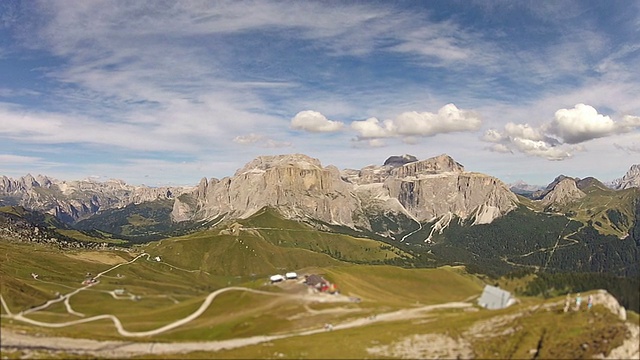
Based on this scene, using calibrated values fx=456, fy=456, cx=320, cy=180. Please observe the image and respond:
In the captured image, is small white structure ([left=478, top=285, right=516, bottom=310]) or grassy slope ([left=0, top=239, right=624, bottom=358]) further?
small white structure ([left=478, top=285, right=516, bottom=310])

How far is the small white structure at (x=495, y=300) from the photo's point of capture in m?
162

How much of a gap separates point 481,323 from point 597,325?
2947 cm

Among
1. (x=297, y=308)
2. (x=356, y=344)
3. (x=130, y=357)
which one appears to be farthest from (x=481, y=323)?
(x=130, y=357)

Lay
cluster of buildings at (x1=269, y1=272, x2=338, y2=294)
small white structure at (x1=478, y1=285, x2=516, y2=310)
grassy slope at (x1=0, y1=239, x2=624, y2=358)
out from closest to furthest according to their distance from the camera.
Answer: grassy slope at (x1=0, y1=239, x2=624, y2=358) < small white structure at (x1=478, y1=285, x2=516, y2=310) < cluster of buildings at (x1=269, y1=272, x2=338, y2=294)

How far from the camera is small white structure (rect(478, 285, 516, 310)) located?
162 metres

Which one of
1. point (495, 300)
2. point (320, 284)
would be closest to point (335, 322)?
point (320, 284)

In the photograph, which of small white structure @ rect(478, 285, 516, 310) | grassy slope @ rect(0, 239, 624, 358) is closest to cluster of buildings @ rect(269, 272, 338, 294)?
grassy slope @ rect(0, 239, 624, 358)

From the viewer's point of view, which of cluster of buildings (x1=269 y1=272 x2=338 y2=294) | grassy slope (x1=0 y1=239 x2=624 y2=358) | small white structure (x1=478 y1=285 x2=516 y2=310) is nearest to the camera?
grassy slope (x1=0 y1=239 x2=624 y2=358)

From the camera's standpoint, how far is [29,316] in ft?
552

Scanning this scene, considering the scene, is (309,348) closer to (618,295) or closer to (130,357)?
(130,357)

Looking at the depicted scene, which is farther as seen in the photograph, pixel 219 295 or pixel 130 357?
pixel 219 295

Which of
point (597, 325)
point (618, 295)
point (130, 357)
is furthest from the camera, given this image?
point (618, 295)

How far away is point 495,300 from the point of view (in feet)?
547

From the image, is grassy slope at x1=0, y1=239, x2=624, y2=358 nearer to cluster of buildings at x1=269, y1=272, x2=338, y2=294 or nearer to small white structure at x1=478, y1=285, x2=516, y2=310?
cluster of buildings at x1=269, y1=272, x2=338, y2=294
